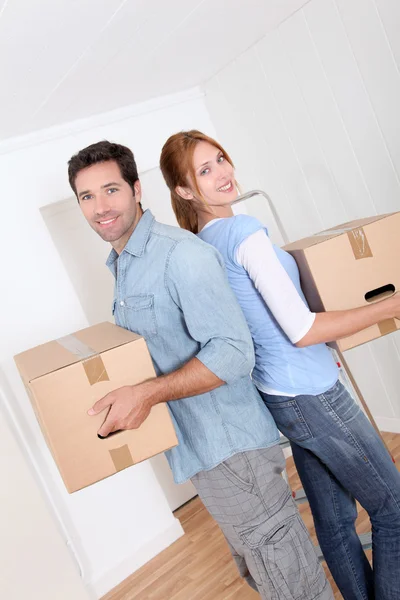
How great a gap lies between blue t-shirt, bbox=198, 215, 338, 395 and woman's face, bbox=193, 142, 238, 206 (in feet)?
0.35

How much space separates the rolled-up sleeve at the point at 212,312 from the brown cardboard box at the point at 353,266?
0.27 m

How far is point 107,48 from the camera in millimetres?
2018

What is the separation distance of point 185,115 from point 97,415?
2.17 meters

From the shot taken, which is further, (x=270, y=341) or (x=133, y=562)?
(x=133, y=562)

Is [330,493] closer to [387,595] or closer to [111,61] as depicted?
[387,595]

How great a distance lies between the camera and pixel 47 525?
8.31 feet

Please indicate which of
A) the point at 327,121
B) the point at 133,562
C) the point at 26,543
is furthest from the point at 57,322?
the point at 327,121

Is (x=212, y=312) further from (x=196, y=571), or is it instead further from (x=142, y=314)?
(x=196, y=571)

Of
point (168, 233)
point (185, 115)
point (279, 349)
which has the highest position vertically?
point (185, 115)

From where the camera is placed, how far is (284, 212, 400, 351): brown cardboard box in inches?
62.4

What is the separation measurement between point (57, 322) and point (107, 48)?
1223 mm

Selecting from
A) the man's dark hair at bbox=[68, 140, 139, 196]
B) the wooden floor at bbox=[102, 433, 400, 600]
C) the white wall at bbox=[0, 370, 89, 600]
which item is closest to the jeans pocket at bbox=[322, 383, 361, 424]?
the man's dark hair at bbox=[68, 140, 139, 196]

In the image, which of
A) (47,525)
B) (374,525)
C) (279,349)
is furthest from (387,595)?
(47,525)

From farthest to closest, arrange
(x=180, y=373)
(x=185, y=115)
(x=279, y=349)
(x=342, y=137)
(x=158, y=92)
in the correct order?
1. (x=185, y=115)
2. (x=158, y=92)
3. (x=342, y=137)
4. (x=279, y=349)
5. (x=180, y=373)
